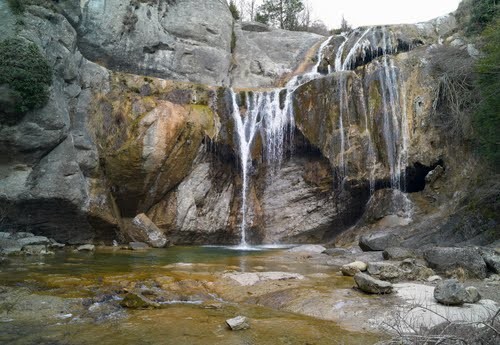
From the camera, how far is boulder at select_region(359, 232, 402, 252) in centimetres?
1446

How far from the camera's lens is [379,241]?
14.7 metres

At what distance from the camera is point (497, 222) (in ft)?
41.1

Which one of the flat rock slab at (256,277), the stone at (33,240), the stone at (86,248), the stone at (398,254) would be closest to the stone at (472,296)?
the flat rock slab at (256,277)

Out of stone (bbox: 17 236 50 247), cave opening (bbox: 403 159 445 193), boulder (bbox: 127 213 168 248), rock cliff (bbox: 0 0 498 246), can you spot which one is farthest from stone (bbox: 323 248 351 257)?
stone (bbox: 17 236 50 247)

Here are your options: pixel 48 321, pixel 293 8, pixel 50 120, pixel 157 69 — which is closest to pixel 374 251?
pixel 48 321

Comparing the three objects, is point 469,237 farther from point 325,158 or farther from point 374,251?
point 325,158

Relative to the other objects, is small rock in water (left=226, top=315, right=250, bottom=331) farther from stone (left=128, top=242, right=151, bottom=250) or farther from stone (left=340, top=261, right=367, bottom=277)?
stone (left=128, top=242, right=151, bottom=250)

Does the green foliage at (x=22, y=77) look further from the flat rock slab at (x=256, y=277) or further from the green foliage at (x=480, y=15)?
the green foliage at (x=480, y=15)

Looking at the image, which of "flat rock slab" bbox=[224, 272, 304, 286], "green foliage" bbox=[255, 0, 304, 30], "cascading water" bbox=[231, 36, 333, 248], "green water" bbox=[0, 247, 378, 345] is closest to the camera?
"green water" bbox=[0, 247, 378, 345]

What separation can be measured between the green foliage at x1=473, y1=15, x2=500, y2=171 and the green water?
7.12m

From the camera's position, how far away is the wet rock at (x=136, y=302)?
7.34 metres

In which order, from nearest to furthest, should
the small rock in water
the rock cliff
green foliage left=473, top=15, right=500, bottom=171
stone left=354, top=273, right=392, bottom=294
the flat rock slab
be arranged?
the small rock in water, stone left=354, top=273, right=392, bottom=294, the flat rock slab, green foliage left=473, top=15, right=500, bottom=171, the rock cliff

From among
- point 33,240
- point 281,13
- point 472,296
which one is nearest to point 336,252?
point 472,296

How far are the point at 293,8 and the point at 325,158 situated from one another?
29722mm
